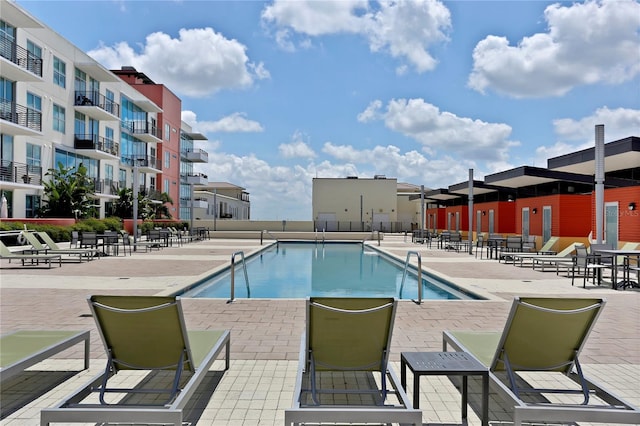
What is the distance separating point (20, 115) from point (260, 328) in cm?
2291

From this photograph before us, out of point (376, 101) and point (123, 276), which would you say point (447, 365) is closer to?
point (123, 276)

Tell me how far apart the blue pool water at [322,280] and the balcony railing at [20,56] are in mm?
15126

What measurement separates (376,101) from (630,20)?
13532mm

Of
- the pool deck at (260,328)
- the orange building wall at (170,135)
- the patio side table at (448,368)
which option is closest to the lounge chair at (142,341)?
the pool deck at (260,328)

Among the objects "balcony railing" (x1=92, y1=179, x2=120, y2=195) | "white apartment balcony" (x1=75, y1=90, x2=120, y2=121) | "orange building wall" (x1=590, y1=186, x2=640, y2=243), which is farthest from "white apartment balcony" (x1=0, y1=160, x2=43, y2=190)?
"orange building wall" (x1=590, y1=186, x2=640, y2=243)

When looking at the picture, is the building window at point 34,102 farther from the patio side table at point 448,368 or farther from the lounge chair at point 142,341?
the patio side table at point 448,368

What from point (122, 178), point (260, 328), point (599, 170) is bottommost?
point (260, 328)

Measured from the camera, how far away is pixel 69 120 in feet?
93.4

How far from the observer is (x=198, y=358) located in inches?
145

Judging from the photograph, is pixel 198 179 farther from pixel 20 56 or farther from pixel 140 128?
pixel 20 56

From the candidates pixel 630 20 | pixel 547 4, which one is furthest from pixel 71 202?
pixel 630 20

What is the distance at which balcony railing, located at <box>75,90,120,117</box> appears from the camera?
29.3 meters

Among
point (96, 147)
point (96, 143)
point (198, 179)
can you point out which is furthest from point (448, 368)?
point (198, 179)

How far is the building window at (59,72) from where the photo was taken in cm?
2688
